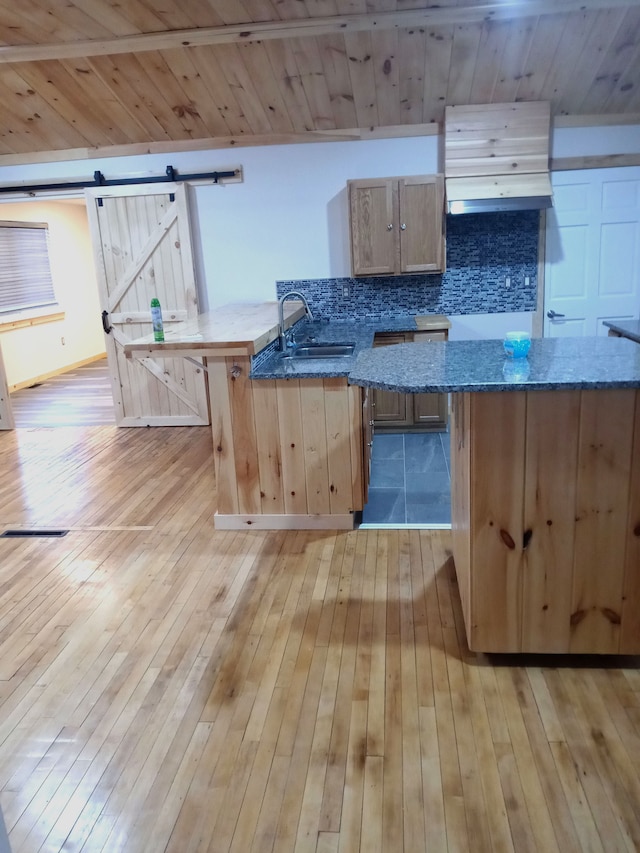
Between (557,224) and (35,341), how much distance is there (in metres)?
6.24

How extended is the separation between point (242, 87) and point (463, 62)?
5.01ft

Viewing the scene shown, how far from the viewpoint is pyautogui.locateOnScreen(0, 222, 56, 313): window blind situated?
7395 mm

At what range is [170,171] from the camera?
5.21 metres

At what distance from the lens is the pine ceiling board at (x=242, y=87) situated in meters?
4.10

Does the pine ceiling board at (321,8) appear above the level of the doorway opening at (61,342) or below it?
above

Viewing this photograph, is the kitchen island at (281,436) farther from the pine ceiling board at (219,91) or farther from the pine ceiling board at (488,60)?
the pine ceiling board at (488,60)

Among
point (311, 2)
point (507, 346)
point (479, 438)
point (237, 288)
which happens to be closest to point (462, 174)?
point (311, 2)

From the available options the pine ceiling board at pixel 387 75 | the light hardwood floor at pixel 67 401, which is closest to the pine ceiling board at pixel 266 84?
the pine ceiling board at pixel 387 75

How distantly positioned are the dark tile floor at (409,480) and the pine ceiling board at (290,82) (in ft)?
8.31

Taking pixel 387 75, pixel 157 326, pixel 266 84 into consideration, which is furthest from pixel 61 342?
pixel 387 75

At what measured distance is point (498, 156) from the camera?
15.4 ft

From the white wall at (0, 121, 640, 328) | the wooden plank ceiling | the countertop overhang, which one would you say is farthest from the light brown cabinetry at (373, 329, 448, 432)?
the wooden plank ceiling

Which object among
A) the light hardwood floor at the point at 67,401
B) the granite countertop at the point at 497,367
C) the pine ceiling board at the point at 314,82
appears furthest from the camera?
the light hardwood floor at the point at 67,401

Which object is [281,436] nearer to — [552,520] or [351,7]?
[552,520]
